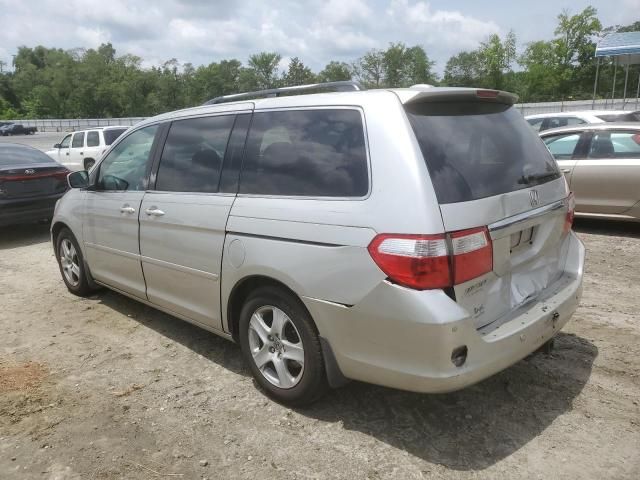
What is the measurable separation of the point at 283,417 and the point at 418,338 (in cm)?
114

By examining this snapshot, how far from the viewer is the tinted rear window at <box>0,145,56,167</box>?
8.52 m

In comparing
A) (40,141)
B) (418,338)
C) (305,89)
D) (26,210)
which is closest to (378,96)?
(305,89)

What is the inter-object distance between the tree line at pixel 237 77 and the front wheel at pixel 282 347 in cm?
7172

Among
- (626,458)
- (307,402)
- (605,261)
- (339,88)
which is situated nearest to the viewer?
(626,458)

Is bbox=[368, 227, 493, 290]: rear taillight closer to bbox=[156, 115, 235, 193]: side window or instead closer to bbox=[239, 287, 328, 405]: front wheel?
bbox=[239, 287, 328, 405]: front wheel

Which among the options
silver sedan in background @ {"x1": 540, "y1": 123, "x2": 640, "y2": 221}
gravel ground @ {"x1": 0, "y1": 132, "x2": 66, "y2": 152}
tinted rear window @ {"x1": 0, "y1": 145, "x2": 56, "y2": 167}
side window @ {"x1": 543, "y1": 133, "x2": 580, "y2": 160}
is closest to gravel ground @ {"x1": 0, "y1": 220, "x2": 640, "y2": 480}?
silver sedan in background @ {"x1": 540, "y1": 123, "x2": 640, "y2": 221}

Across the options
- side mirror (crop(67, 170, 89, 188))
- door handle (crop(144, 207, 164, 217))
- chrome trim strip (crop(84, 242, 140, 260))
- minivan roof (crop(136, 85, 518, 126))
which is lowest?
chrome trim strip (crop(84, 242, 140, 260))

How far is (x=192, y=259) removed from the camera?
3.64m

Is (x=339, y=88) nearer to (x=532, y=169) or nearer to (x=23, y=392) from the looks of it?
(x=532, y=169)

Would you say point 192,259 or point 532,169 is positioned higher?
point 532,169

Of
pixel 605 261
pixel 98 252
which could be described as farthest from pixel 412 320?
pixel 605 261

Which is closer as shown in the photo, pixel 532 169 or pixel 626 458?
pixel 626 458

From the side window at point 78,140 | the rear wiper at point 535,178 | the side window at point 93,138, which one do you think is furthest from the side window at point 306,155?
the side window at point 78,140

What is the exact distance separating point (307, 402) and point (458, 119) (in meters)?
1.86
